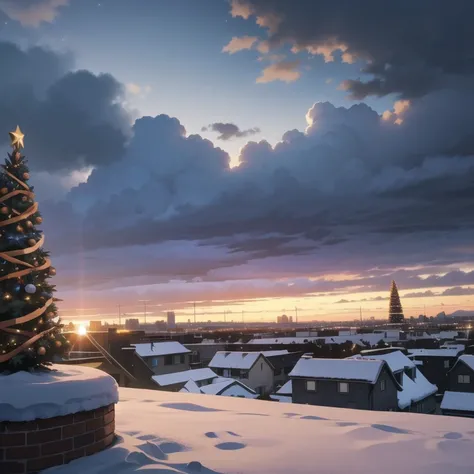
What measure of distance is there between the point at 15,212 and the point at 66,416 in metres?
3.18

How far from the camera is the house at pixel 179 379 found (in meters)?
40.5

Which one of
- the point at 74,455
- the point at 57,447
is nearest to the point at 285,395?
the point at 74,455

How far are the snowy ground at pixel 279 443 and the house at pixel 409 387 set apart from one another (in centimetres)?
3046

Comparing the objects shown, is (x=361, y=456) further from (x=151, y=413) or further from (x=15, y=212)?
(x=15, y=212)

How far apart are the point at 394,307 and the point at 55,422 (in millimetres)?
154290

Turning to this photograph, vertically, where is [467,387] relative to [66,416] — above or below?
below

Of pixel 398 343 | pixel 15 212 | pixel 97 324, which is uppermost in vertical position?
pixel 15 212

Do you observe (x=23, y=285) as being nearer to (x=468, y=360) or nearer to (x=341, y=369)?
(x=341, y=369)

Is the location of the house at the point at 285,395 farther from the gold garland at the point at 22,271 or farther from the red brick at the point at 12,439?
the red brick at the point at 12,439

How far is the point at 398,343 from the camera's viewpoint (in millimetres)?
77625

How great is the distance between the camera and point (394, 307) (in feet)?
489

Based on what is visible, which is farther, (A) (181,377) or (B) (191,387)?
(A) (181,377)

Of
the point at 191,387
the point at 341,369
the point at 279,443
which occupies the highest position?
the point at 279,443

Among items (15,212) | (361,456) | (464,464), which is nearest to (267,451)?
(361,456)
